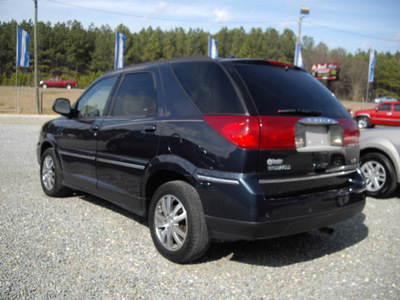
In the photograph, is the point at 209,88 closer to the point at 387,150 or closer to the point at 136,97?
the point at 136,97

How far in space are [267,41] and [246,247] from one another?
10552 centimetres

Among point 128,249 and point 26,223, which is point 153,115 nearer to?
point 128,249

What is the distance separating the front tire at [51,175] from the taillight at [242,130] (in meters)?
3.18

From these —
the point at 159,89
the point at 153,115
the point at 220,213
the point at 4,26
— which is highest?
the point at 4,26

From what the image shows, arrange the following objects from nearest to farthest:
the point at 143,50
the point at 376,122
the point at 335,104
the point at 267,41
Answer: the point at 335,104 < the point at 376,122 < the point at 143,50 < the point at 267,41

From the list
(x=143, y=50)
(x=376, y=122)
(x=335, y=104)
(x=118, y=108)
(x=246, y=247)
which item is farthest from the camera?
(x=143, y=50)

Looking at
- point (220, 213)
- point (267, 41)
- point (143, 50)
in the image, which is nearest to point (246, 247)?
point (220, 213)

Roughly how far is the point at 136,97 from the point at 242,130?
1.61 metres

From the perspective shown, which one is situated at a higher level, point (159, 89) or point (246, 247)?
point (159, 89)

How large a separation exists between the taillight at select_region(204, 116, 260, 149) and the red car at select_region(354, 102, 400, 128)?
20.9 m

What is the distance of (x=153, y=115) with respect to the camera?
362cm

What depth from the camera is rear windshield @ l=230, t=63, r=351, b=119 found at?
9.88 ft

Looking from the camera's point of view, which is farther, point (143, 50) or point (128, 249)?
point (143, 50)

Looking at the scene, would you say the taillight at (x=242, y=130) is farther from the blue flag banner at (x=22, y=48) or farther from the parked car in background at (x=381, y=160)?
the blue flag banner at (x=22, y=48)
